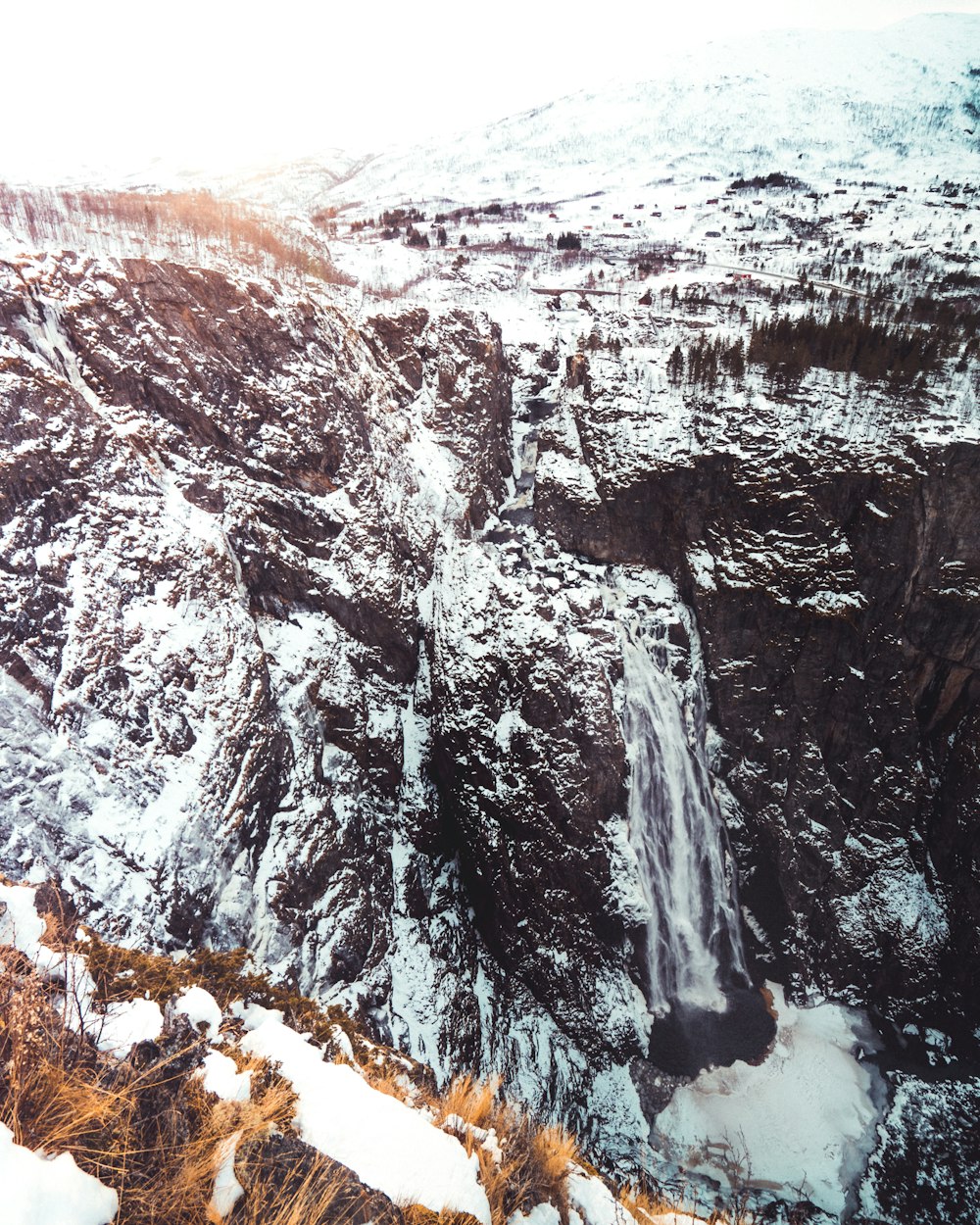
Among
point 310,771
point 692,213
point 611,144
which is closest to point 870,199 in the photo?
point 692,213

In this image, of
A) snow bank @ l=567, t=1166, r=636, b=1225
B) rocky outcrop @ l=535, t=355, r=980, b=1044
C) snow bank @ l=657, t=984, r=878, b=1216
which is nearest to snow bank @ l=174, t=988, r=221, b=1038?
snow bank @ l=567, t=1166, r=636, b=1225

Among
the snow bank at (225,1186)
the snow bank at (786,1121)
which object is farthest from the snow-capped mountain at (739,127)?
the snow bank at (225,1186)

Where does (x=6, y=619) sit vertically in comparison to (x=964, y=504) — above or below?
above

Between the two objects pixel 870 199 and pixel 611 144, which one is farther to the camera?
pixel 611 144

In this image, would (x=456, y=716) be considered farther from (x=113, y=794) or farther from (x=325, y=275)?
(x=325, y=275)

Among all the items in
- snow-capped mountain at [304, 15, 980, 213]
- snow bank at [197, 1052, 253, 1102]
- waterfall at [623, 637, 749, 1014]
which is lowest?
waterfall at [623, 637, 749, 1014]

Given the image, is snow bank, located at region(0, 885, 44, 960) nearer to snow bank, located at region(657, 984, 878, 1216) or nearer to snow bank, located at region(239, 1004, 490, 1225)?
snow bank, located at region(239, 1004, 490, 1225)

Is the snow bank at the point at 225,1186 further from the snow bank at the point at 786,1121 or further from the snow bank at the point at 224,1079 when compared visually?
the snow bank at the point at 786,1121
